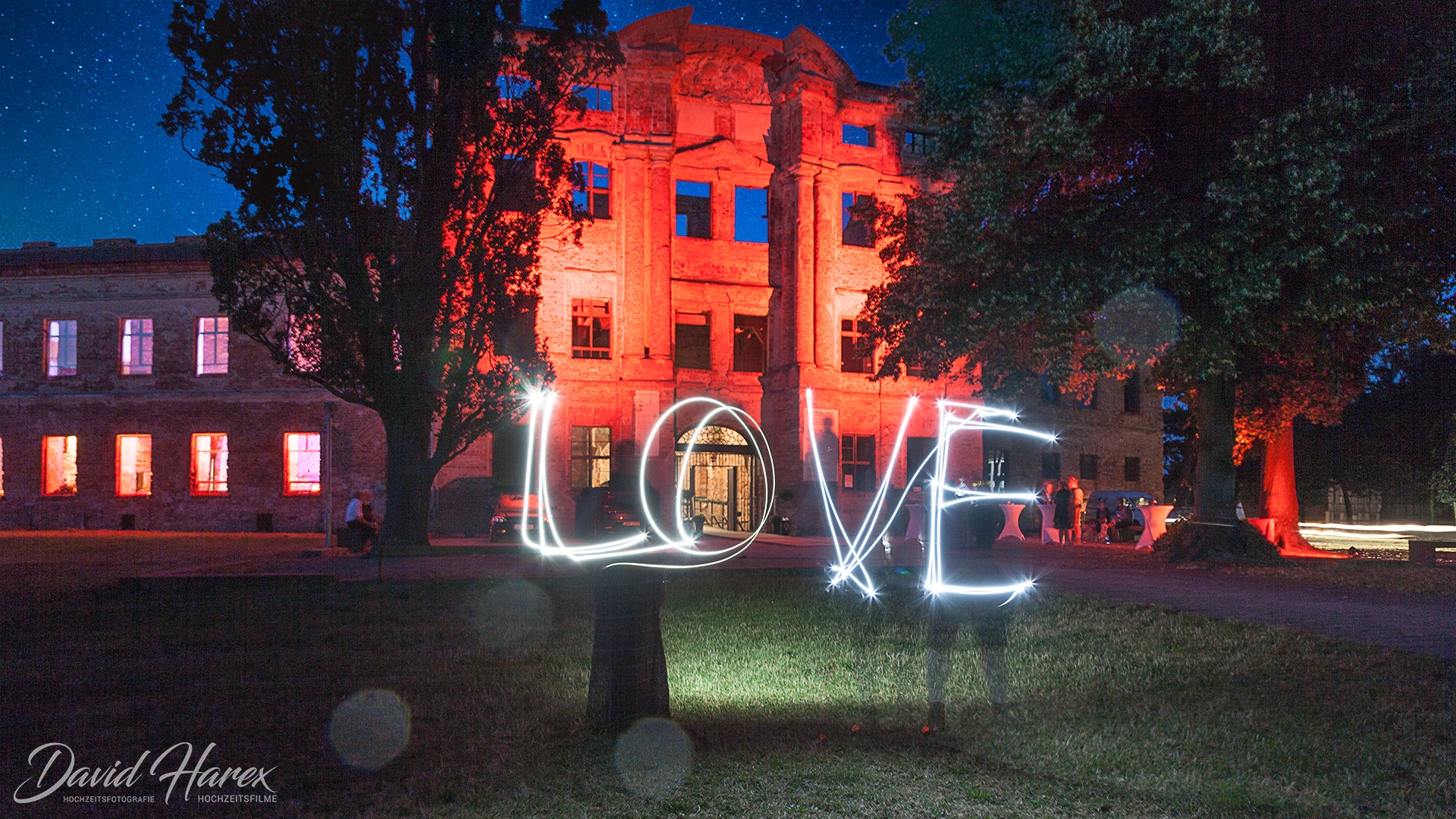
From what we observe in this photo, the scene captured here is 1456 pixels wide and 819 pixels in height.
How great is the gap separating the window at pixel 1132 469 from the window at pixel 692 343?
19.1 meters

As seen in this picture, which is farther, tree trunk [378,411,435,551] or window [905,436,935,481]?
window [905,436,935,481]

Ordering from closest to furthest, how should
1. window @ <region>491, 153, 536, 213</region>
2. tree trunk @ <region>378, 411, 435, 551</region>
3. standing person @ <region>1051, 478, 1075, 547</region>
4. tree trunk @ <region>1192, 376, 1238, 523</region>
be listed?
Result: tree trunk @ <region>1192, 376, 1238, 523</region>
tree trunk @ <region>378, 411, 435, 551</region>
window @ <region>491, 153, 536, 213</region>
standing person @ <region>1051, 478, 1075, 547</region>

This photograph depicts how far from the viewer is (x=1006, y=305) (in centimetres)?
1752

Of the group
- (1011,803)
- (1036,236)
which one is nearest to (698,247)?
(1036,236)

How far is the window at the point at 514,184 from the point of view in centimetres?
2206

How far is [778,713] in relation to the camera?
22.7 feet

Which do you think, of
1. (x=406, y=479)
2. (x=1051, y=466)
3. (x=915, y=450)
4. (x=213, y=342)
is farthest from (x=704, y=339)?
(x=213, y=342)

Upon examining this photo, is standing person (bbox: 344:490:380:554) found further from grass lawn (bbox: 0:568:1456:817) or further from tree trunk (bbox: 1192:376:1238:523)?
tree trunk (bbox: 1192:376:1238:523)

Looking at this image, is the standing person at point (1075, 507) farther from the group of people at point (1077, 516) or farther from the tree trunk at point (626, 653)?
the tree trunk at point (626, 653)

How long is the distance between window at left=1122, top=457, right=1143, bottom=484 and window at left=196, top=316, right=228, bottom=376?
34044 mm

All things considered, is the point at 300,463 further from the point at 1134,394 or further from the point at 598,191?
the point at 1134,394

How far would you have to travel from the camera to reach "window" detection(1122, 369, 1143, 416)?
41.7 metres

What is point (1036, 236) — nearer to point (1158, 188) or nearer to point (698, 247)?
point (1158, 188)

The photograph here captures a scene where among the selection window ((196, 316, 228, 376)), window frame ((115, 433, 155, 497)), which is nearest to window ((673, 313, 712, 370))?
window ((196, 316, 228, 376))
